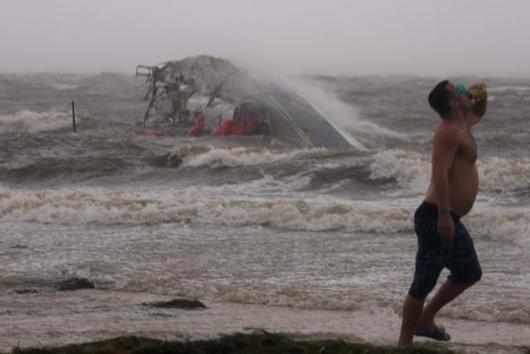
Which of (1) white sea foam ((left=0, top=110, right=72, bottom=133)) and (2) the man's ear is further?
(1) white sea foam ((left=0, top=110, right=72, bottom=133))

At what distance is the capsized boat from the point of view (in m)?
21.0

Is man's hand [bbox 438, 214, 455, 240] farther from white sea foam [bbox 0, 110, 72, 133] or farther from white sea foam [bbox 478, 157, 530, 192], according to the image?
white sea foam [bbox 0, 110, 72, 133]

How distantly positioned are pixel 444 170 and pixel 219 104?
→ 18.5 metres

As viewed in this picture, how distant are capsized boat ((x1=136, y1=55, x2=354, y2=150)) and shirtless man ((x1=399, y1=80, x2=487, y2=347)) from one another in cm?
1464

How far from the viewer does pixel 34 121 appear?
25547mm

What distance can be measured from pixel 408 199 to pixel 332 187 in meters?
1.61

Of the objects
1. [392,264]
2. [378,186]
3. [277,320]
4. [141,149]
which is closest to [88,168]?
[141,149]

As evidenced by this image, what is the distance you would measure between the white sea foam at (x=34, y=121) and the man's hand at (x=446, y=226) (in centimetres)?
2025

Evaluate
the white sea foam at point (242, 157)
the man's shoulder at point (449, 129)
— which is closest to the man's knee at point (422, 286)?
the man's shoulder at point (449, 129)

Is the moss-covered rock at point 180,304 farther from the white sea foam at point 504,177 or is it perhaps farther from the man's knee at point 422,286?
the white sea foam at point 504,177

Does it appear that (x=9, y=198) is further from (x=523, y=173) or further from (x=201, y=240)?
(x=523, y=173)

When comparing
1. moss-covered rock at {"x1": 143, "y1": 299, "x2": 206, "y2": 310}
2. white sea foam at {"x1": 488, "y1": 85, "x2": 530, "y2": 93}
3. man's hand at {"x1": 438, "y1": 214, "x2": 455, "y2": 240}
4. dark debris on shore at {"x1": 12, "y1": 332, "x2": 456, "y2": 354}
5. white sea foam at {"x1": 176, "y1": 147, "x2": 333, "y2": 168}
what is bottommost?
white sea foam at {"x1": 176, "y1": 147, "x2": 333, "y2": 168}

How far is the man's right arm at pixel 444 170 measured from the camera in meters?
5.29

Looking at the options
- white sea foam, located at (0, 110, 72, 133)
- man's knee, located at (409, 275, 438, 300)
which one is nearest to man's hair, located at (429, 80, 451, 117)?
man's knee, located at (409, 275, 438, 300)
